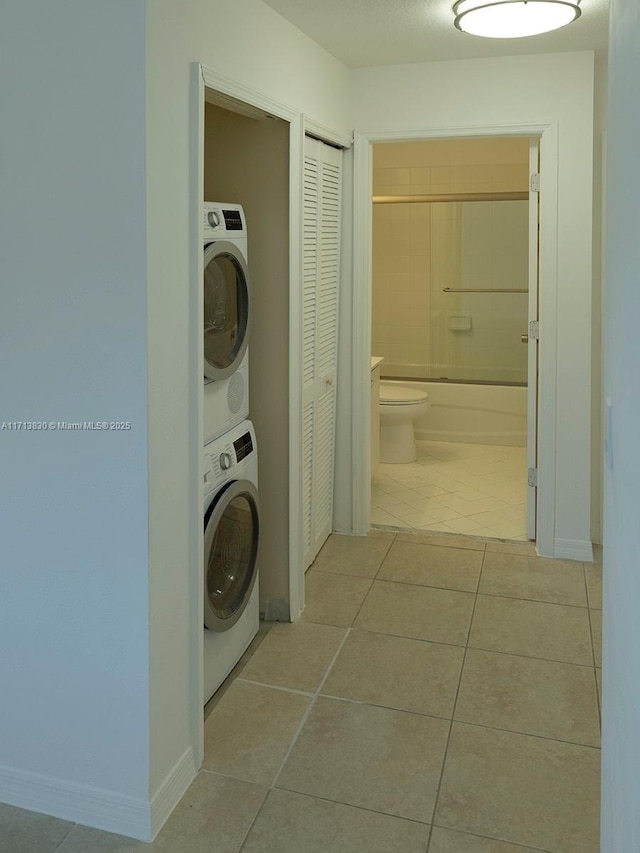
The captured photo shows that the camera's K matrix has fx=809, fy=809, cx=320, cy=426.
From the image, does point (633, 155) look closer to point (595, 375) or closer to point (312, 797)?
point (312, 797)

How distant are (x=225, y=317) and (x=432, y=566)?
175cm

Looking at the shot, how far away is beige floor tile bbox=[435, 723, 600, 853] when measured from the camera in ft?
6.77

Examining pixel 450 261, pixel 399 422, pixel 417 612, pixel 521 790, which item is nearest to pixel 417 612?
pixel 417 612

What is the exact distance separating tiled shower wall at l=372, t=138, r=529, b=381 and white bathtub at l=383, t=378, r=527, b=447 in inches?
8.2

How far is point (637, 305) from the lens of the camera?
0.92 m

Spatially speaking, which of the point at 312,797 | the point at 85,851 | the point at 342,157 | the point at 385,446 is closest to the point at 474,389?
the point at 385,446

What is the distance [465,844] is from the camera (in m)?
2.02

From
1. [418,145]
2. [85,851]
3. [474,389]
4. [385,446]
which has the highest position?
[418,145]

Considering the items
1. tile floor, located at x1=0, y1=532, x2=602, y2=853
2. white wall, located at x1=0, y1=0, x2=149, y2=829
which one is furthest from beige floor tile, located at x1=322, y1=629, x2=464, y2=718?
white wall, located at x1=0, y1=0, x2=149, y2=829

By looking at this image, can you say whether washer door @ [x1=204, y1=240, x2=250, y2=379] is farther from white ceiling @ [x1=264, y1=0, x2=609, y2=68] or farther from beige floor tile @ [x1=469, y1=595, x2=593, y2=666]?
beige floor tile @ [x1=469, y1=595, x2=593, y2=666]

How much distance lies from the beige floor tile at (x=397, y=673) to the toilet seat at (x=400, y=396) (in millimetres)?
2652

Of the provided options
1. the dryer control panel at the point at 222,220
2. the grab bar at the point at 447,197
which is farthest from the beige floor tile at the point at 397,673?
the grab bar at the point at 447,197

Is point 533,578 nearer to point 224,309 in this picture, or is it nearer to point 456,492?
point 456,492

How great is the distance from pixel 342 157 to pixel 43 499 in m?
2.55
